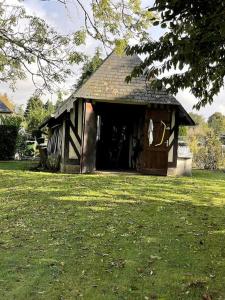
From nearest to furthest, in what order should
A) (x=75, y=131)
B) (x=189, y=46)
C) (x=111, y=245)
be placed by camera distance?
(x=189, y=46) < (x=111, y=245) < (x=75, y=131)

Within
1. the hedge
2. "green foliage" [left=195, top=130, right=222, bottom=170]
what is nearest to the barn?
"green foliage" [left=195, top=130, right=222, bottom=170]

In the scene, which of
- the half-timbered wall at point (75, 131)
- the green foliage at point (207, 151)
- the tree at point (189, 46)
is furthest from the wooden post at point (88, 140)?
the tree at point (189, 46)

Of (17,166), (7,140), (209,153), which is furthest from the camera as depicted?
(7,140)

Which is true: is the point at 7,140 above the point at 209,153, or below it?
above

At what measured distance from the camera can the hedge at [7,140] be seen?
27.8 meters

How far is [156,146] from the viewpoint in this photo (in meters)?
18.0

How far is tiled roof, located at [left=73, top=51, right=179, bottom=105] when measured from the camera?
17469 mm

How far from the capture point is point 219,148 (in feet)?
81.1

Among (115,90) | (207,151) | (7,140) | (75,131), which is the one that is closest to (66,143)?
(75,131)

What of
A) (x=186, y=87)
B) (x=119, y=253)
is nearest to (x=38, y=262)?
(x=119, y=253)

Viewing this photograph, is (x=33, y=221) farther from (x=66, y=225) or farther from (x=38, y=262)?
(x=38, y=262)

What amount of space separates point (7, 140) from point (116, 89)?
39.7 feet

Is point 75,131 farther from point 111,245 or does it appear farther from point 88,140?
point 111,245

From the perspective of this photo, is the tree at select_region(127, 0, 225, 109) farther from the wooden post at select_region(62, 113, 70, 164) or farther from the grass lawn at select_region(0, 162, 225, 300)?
the wooden post at select_region(62, 113, 70, 164)
